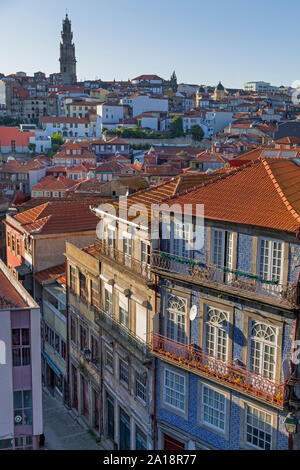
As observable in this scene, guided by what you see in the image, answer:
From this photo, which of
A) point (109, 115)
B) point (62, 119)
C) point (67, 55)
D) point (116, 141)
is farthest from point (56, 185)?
point (67, 55)

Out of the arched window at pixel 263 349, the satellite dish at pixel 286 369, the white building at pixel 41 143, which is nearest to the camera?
the satellite dish at pixel 286 369

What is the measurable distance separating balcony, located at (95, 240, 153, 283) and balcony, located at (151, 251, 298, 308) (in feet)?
2.73

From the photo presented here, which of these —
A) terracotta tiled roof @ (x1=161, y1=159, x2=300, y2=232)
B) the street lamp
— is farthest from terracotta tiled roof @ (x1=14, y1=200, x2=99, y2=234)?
the street lamp

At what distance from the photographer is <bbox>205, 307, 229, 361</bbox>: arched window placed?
16.9 metres

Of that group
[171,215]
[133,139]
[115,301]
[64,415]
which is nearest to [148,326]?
[115,301]

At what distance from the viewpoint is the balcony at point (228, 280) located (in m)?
15.0

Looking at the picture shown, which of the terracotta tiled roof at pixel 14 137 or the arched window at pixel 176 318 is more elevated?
the terracotta tiled roof at pixel 14 137

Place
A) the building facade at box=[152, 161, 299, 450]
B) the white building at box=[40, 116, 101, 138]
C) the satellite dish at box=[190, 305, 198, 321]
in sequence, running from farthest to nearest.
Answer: the white building at box=[40, 116, 101, 138] < the satellite dish at box=[190, 305, 198, 321] < the building facade at box=[152, 161, 299, 450]

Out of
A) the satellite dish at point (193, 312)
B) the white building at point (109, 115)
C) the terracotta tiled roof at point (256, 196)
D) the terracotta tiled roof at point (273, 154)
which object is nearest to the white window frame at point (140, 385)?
the satellite dish at point (193, 312)

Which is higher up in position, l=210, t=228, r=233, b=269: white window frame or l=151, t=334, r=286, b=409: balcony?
l=210, t=228, r=233, b=269: white window frame

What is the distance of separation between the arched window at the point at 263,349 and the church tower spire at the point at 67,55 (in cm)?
18125

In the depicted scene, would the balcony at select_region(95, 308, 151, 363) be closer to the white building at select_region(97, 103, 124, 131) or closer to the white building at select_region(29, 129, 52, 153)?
the white building at select_region(29, 129, 52, 153)

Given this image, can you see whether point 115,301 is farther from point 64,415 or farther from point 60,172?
point 60,172

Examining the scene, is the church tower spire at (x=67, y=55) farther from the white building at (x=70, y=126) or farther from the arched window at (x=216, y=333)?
the arched window at (x=216, y=333)
